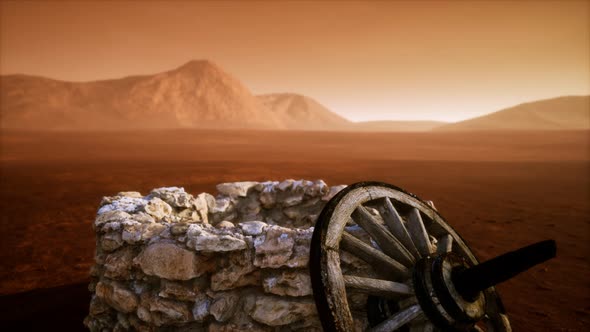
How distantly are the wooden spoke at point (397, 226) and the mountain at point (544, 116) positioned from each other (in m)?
117

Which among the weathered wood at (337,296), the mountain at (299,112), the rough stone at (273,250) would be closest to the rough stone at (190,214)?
the rough stone at (273,250)

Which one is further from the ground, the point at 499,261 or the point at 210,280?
the point at 499,261

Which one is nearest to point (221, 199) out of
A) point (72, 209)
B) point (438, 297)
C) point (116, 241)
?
point (116, 241)

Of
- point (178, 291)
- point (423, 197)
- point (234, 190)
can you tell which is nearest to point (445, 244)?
point (178, 291)

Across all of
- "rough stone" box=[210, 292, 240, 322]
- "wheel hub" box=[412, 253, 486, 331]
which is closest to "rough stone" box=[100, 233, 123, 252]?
"rough stone" box=[210, 292, 240, 322]

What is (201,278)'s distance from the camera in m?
2.78

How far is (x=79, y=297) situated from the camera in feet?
14.7

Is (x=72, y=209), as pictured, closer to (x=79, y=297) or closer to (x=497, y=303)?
(x=79, y=297)

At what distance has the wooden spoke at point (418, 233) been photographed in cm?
258

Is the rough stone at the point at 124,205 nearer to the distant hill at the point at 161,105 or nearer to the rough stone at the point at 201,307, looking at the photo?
the rough stone at the point at 201,307

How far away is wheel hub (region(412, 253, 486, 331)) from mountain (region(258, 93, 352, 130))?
14832 cm

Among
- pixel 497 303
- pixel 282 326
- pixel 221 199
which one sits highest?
pixel 221 199

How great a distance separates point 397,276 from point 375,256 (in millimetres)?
280

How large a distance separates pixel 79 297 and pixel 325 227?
185 inches
